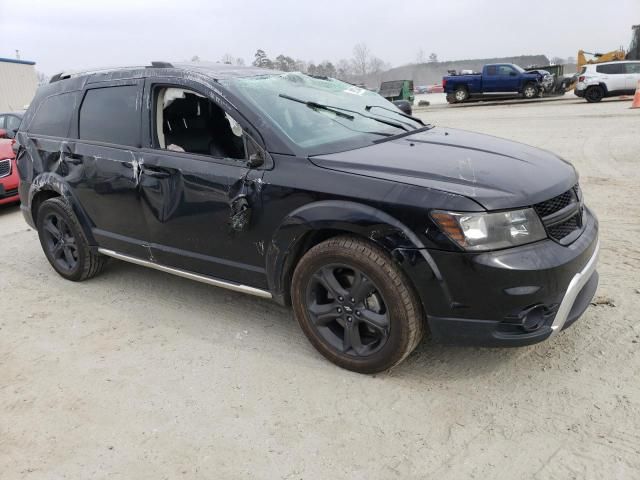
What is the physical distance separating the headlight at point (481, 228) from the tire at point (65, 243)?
320 centimetres

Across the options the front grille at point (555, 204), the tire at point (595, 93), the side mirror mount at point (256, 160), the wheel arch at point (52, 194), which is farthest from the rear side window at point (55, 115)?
the tire at point (595, 93)

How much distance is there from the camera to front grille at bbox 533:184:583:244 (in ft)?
8.87

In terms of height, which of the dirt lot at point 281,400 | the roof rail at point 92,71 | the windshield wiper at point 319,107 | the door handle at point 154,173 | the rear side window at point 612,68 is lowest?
the dirt lot at point 281,400

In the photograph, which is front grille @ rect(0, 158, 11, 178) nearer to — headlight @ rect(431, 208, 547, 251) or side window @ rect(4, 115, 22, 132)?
side window @ rect(4, 115, 22, 132)

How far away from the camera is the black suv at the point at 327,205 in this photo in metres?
2.60

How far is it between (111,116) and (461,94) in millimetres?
24700

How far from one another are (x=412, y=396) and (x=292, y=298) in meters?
0.90

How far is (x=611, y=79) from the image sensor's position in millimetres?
19703

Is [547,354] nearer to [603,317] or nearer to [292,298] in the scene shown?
[603,317]

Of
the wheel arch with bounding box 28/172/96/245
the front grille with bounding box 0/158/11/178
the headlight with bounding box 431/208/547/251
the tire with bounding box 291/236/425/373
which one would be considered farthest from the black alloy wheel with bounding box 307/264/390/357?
the front grille with bounding box 0/158/11/178

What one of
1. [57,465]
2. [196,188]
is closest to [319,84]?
[196,188]

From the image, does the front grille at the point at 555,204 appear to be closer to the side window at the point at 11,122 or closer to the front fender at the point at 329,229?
the front fender at the point at 329,229

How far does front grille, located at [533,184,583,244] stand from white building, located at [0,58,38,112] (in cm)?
3781

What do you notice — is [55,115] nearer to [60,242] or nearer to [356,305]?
[60,242]
